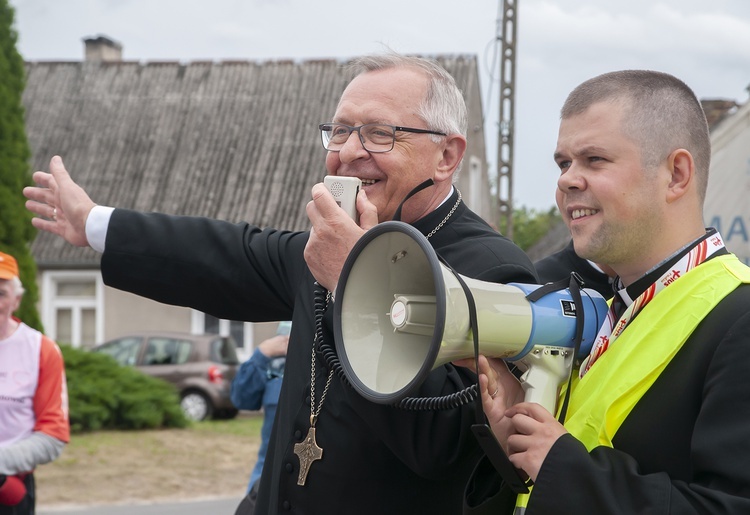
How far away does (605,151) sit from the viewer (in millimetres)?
2250

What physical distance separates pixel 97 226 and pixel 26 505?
233 centimetres

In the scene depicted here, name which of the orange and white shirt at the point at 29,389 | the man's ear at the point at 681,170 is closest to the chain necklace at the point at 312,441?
the man's ear at the point at 681,170

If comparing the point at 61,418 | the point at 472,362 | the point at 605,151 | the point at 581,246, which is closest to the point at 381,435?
the point at 472,362

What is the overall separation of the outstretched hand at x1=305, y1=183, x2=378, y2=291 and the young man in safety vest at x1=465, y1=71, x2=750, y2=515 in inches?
20.2

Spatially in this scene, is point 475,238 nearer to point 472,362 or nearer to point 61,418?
point 472,362

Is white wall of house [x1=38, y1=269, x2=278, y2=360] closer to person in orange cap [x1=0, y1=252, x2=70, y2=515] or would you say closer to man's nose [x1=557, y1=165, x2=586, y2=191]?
person in orange cap [x1=0, y1=252, x2=70, y2=515]

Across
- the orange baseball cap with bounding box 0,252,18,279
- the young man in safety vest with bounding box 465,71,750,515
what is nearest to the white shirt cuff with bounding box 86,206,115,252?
the young man in safety vest with bounding box 465,71,750,515

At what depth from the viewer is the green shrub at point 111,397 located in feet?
47.9

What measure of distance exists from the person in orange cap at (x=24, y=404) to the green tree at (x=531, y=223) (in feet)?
165

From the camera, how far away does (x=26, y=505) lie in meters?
5.14

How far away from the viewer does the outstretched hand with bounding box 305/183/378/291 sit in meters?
2.60

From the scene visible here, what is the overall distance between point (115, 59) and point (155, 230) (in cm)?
2720

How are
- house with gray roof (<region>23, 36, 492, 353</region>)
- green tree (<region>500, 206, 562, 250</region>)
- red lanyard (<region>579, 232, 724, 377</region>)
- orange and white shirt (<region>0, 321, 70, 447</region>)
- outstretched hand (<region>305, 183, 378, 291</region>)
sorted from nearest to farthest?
red lanyard (<region>579, 232, 724, 377</region>)
outstretched hand (<region>305, 183, 378, 291</region>)
orange and white shirt (<region>0, 321, 70, 447</region>)
house with gray roof (<region>23, 36, 492, 353</region>)
green tree (<region>500, 206, 562, 250</region>)

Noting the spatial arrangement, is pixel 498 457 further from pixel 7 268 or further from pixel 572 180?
pixel 7 268
